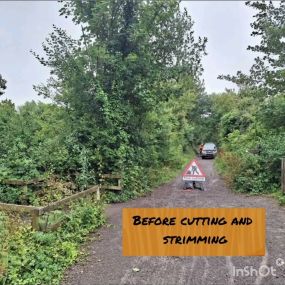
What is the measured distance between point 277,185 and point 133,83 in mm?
6281

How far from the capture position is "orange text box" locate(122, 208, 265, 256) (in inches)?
237

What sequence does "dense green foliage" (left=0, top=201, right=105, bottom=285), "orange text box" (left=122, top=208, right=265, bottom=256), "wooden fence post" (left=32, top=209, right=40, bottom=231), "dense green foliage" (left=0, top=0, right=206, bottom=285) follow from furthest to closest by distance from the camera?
"dense green foliage" (left=0, top=0, right=206, bottom=285), "wooden fence post" (left=32, top=209, right=40, bottom=231), "orange text box" (left=122, top=208, right=265, bottom=256), "dense green foliage" (left=0, top=201, right=105, bottom=285)

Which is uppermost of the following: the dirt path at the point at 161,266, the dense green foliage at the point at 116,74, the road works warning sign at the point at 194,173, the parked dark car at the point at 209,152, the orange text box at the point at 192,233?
the dense green foliage at the point at 116,74

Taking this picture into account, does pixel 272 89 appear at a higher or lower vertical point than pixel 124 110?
higher

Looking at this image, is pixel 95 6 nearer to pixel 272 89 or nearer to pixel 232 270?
pixel 272 89

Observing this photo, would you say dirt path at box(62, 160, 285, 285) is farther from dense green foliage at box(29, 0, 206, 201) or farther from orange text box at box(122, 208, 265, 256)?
dense green foliage at box(29, 0, 206, 201)

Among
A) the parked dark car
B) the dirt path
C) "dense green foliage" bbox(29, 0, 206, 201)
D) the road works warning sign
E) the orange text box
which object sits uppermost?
"dense green foliage" bbox(29, 0, 206, 201)

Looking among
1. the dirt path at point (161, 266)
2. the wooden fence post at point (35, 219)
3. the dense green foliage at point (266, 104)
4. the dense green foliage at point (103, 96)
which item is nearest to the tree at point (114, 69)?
the dense green foliage at point (103, 96)

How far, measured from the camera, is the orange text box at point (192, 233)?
6031mm

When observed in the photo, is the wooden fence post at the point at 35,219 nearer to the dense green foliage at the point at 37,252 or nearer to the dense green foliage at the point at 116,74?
the dense green foliage at the point at 37,252

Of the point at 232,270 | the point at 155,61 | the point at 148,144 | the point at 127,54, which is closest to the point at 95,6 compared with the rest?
the point at 127,54

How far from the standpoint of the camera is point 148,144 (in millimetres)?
14719

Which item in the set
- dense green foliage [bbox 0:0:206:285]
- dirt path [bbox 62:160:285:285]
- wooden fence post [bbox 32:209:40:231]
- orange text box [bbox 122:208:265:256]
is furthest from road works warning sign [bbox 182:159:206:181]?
wooden fence post [bbox 32:209:40:231]

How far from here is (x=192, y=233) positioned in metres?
5.97
